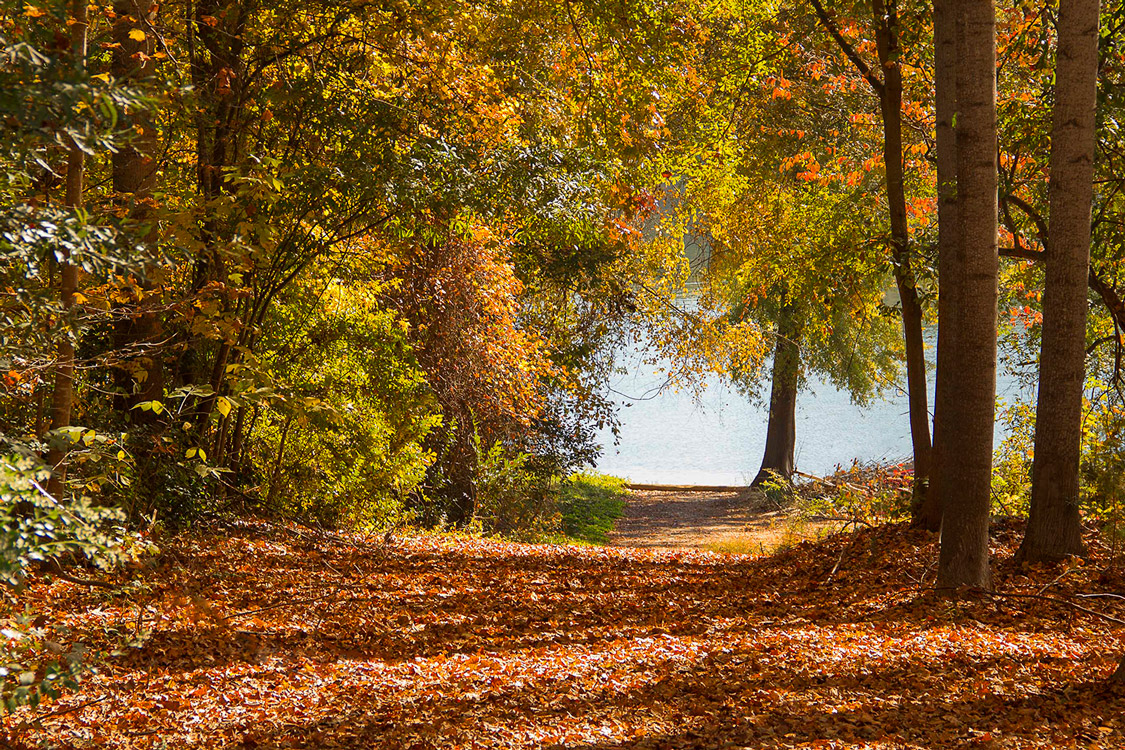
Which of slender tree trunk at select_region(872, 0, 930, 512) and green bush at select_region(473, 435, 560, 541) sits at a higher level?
slender tree trunk at select_region(872, 0, 930, 512)

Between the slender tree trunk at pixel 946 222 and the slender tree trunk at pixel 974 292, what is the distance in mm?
63

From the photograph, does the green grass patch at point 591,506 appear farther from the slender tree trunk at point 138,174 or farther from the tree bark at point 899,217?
the slender tree trunk at point 138,174

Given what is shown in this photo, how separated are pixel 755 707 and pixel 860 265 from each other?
20.3 ft

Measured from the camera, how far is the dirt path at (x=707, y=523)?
40.8 feet

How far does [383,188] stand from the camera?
541 centimetres

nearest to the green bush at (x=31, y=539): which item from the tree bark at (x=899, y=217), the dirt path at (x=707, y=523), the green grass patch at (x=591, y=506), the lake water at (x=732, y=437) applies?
the tree bark at (x=899, y=217)

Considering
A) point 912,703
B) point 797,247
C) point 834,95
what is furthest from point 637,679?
point 834,95

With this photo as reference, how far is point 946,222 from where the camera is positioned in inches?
222

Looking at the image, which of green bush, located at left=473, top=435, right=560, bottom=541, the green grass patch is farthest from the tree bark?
the green grass patch

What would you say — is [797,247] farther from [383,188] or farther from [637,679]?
[637,679]

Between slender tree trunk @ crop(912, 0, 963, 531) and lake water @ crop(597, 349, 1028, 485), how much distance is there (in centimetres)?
2466

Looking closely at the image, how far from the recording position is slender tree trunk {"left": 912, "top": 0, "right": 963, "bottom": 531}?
511 centimetres

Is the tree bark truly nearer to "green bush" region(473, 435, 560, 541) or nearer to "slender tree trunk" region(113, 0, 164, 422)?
"green bush" region(473, 435, 560, 541)

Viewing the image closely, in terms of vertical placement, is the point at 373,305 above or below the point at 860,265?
below
